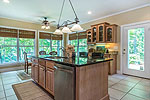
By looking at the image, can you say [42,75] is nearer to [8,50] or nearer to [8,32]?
[8,50]

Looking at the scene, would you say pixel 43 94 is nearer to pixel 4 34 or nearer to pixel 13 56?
pixel 13 56

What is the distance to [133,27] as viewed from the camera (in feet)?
12.6

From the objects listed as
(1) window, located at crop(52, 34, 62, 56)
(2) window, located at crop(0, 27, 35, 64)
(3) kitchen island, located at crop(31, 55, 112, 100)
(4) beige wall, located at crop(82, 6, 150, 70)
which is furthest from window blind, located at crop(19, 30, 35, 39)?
(4) beige wall, located at crop(82, 6, 150, 70)

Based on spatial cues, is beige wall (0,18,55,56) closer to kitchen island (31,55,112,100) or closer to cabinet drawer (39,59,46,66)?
cabinet drawer (39,59,46,66)

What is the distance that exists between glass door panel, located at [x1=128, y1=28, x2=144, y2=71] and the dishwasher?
3392mm

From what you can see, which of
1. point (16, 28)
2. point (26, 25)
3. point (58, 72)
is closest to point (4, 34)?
point (16, 28)

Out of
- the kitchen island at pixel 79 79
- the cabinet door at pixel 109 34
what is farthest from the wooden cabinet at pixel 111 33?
the kitchen island at pixel 79 79

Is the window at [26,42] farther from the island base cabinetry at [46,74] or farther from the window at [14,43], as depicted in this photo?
the island base cabinetry at [46,74]

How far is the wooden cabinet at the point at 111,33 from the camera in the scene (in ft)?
13.5

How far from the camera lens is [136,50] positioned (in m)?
3.78

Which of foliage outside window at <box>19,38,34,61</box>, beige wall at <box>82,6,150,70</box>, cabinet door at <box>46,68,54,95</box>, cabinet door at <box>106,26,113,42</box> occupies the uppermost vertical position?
beige wall at <box>82,6,150,70</box>

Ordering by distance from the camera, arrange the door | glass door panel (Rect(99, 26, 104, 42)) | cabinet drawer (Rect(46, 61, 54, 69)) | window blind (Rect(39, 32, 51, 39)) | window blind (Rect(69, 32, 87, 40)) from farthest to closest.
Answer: window blind (Rect(39, 32, 51, 39)), window blind (Rect(69, 32, 87, 40)), glass door panel (Rect(99, 26, 104, 42)), the door, cabinet drawer (Rect(46, 61, 54, 69))

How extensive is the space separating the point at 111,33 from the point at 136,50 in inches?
48.1

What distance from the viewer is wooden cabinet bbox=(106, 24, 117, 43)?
4121 millimetres
